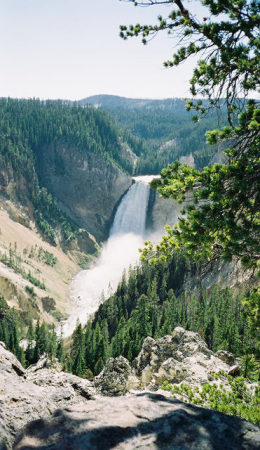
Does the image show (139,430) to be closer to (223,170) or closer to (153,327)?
(223,170)

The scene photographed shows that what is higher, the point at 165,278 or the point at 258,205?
the point at 258,205

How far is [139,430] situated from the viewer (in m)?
5.93

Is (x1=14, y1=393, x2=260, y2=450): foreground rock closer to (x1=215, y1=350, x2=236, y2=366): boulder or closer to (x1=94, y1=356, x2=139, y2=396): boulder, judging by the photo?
(x1=94, y1=356, x2=139, y2=396): boulder

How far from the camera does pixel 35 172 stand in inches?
6718

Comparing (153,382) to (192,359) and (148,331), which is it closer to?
(192,359)

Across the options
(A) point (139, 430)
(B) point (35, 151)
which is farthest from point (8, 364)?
(B) point (35, 151)

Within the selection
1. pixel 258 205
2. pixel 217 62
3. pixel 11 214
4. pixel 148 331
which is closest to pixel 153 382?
pixel 258 205

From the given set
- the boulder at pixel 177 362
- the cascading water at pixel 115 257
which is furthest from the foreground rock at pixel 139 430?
the cascading water at pixel 115 257

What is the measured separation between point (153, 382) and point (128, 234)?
133 m

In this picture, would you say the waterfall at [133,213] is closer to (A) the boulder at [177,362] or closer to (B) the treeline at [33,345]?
(B) the treeline at [33,345]

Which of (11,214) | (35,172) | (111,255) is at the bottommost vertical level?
(111,255)

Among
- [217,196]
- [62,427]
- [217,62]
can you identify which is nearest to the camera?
[62,427]

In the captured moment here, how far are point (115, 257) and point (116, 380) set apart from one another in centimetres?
12194

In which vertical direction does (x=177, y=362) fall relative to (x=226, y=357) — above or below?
above
